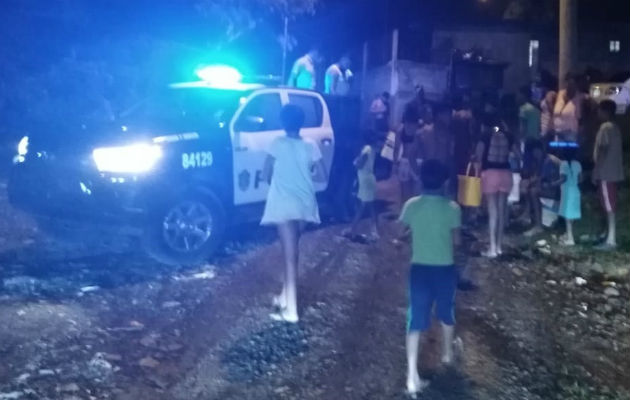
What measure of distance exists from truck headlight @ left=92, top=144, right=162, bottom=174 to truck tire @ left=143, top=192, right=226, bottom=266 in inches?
17.1

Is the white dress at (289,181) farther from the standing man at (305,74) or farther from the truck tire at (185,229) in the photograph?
the standing man at (305,74)

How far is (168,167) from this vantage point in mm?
9422

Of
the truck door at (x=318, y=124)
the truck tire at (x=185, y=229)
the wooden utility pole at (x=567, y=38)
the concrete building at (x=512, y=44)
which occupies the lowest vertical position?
the truck tire at (x=185, y=229)

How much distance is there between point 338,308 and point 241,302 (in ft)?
2.85

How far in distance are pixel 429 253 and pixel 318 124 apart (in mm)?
5850

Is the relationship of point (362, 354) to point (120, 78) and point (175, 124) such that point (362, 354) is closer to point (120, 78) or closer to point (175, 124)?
point (175, 124)

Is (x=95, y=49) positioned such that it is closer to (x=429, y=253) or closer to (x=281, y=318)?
(x=281, y=318)

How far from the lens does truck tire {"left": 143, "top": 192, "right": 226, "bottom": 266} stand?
927 cm

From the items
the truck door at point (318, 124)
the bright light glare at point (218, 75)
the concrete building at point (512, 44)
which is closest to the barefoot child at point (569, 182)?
the truck door at point (318, 124)

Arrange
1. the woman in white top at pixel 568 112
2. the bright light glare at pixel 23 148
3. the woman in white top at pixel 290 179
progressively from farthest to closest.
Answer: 1. the woman in white top at pixel 568 112
2. the bright light glare at pixel 23 148
3. the woman in white top at pixel 290 179

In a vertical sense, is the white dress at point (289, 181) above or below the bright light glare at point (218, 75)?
below

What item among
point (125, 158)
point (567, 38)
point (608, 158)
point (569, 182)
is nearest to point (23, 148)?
point (125, 158)

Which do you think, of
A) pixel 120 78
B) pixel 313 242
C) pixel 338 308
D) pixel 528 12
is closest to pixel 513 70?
pixel 528 12

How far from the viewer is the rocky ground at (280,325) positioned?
6391mm
